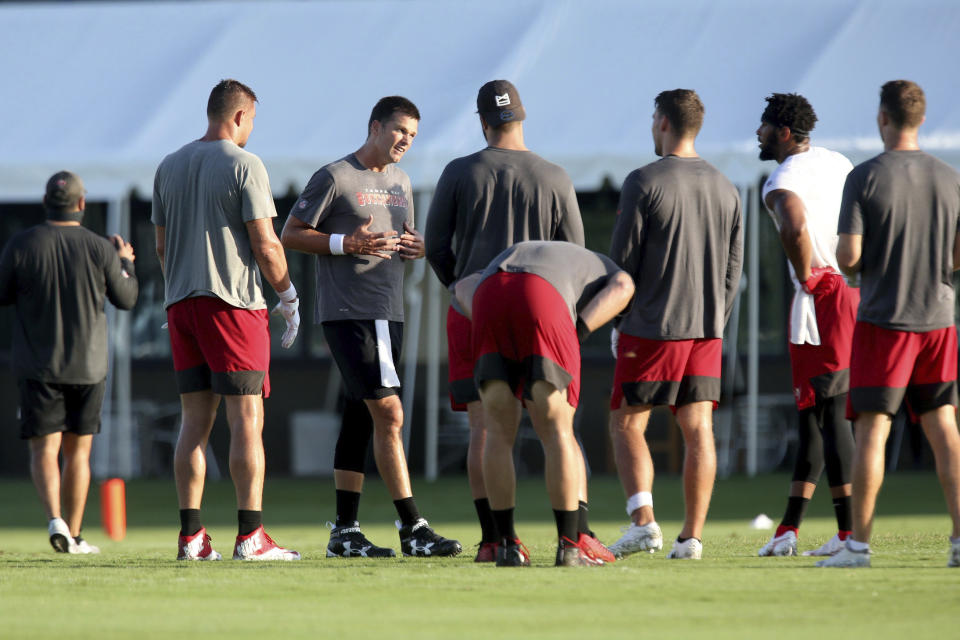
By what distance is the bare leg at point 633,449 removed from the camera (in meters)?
6.12

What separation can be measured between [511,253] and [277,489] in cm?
746

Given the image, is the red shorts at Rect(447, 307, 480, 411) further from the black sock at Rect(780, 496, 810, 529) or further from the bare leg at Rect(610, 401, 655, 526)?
the black sock at Rect(780, 496, 810, 529)

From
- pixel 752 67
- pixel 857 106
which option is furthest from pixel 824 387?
pixel 752 67

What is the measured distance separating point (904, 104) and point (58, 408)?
4.42 metres

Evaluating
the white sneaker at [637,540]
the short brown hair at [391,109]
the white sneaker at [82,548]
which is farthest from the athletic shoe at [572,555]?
the white sneaker at [82,548]

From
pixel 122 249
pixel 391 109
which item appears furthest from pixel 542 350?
pixel 122 249

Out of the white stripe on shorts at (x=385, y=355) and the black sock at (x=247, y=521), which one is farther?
the white stripe on shorts at (x=385, y=355)

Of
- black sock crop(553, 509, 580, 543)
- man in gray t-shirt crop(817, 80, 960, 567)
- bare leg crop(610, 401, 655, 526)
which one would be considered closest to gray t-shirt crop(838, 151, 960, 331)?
man in gray t-shirt crop(817, 80, 960, 567)

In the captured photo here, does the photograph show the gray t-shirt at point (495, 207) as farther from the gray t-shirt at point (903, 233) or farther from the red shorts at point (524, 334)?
the gray t-shirt at point (903, 233)

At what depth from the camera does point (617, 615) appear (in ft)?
14.3

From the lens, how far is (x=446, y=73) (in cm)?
1305

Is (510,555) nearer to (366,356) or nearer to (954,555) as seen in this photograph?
(366,356)

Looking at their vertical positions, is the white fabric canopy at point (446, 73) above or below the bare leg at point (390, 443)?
above

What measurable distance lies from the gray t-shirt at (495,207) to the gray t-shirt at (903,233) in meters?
1.14
